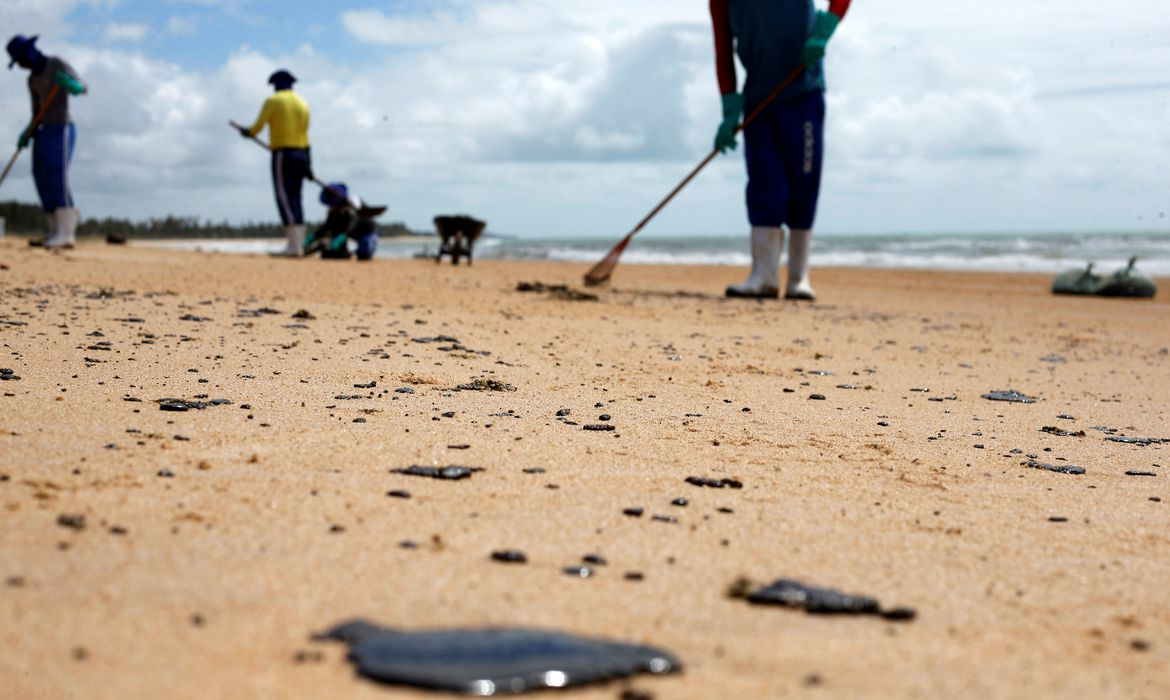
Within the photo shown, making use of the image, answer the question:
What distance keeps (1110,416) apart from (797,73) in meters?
5.53

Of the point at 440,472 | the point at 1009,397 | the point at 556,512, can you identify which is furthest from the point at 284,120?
the point at 556,512

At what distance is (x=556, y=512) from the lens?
2629 millimetres

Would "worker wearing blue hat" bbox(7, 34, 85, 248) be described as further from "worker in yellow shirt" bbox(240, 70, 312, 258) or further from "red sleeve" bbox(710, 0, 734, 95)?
"red sleeve" bbox(710, 0, 734, 95)

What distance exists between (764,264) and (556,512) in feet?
26.3

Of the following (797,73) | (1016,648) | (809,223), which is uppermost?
(797,73)

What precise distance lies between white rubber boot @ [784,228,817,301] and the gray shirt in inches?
324

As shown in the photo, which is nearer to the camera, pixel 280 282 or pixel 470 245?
pixel 280 282

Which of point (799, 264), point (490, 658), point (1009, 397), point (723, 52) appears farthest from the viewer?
point (799, 264)

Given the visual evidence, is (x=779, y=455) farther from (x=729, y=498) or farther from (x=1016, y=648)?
(x=1016, y=648)

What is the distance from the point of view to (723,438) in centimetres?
368

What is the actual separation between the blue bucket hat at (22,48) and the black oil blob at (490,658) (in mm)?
12609

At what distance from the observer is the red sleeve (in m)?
10.1

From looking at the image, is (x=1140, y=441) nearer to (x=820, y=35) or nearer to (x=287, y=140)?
(x=820, y=35)

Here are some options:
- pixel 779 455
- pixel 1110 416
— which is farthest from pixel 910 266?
pixel 779 455
